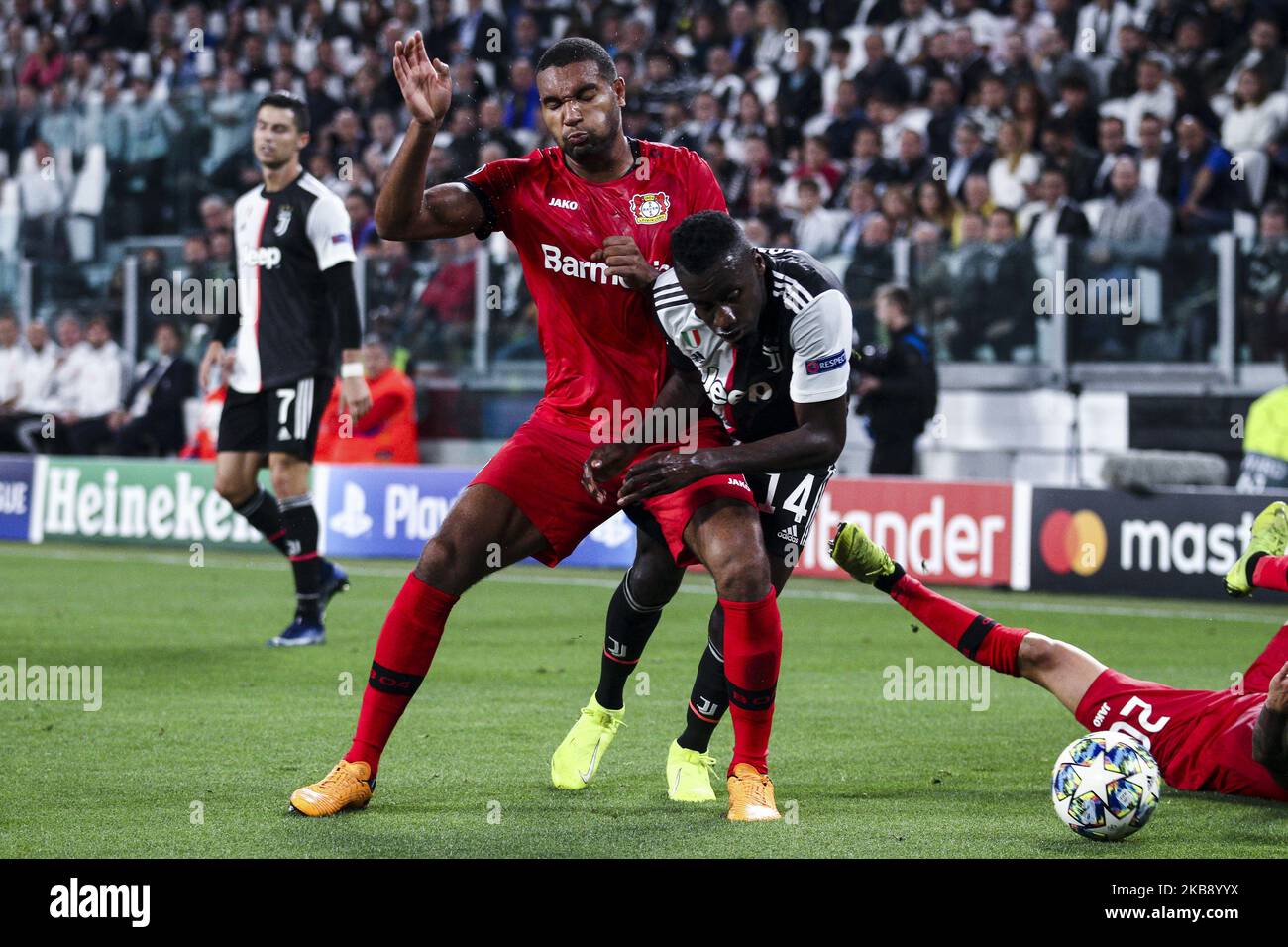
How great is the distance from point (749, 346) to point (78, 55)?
62.2ft

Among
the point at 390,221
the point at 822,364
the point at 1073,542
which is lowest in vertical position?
the point at 1073,542

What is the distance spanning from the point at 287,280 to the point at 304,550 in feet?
4.62

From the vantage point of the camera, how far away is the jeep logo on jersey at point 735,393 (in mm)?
5621

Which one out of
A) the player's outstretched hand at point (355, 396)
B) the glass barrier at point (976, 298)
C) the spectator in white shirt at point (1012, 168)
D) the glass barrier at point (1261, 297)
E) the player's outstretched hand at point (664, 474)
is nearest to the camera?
the player's outstretched hand at point (664, 474)

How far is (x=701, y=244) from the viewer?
5078 mm

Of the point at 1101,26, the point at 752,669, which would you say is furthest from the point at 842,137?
the point at 752,669

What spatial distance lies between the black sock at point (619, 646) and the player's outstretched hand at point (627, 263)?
42.6 inches

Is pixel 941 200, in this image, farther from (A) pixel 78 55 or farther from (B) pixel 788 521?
(A) pixel 78 55

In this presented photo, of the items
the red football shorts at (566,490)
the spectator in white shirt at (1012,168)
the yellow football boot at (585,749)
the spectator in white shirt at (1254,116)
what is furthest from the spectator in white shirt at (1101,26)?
the red football shorts at (566,490)

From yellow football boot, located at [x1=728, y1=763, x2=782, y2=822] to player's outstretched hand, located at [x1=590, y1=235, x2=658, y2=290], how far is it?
1479 mm

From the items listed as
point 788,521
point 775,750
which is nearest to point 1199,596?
point 775,750

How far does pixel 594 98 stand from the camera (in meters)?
5.39

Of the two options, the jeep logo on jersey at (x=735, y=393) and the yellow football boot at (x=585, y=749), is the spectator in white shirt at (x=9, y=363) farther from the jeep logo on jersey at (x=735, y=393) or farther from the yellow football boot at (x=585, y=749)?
the jeep logo on jersey at (x=735, y=393)
